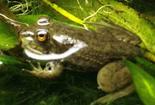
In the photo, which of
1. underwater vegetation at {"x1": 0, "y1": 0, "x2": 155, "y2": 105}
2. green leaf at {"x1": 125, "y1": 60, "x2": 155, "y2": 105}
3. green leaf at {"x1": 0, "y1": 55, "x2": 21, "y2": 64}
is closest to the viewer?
green leaf at {"x1": 125, "y1": 60, "x2": 155, "y2": 105}

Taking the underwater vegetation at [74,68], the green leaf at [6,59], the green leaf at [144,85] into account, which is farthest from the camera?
the underwater vegetation at [74,68]

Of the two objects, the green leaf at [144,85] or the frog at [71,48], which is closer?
the green leaf at [144,85]

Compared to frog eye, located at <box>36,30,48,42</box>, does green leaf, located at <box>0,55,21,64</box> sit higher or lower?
lower

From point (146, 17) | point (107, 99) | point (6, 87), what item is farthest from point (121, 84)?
point (6, 87)

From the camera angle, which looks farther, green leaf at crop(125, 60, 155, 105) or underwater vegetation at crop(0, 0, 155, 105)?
underwater vegetation at crop(0, 0, 155, 105)

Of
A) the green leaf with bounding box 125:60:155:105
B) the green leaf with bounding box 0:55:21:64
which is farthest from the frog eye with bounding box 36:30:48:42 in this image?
the green leaf with bounding box 125:60:155:105

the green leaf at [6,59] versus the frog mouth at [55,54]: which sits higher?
the green leaf at [6,59]

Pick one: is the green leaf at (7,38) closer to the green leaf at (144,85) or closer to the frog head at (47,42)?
the frog head at (47,42)

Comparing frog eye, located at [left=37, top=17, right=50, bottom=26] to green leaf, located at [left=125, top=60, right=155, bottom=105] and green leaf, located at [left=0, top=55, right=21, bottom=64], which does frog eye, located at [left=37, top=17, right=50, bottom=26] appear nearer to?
green leaf, located at [left=0, top=55, right=21, bottom=64]

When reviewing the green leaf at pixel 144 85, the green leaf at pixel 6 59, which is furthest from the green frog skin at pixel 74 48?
the green leaf at pixel 144 85
